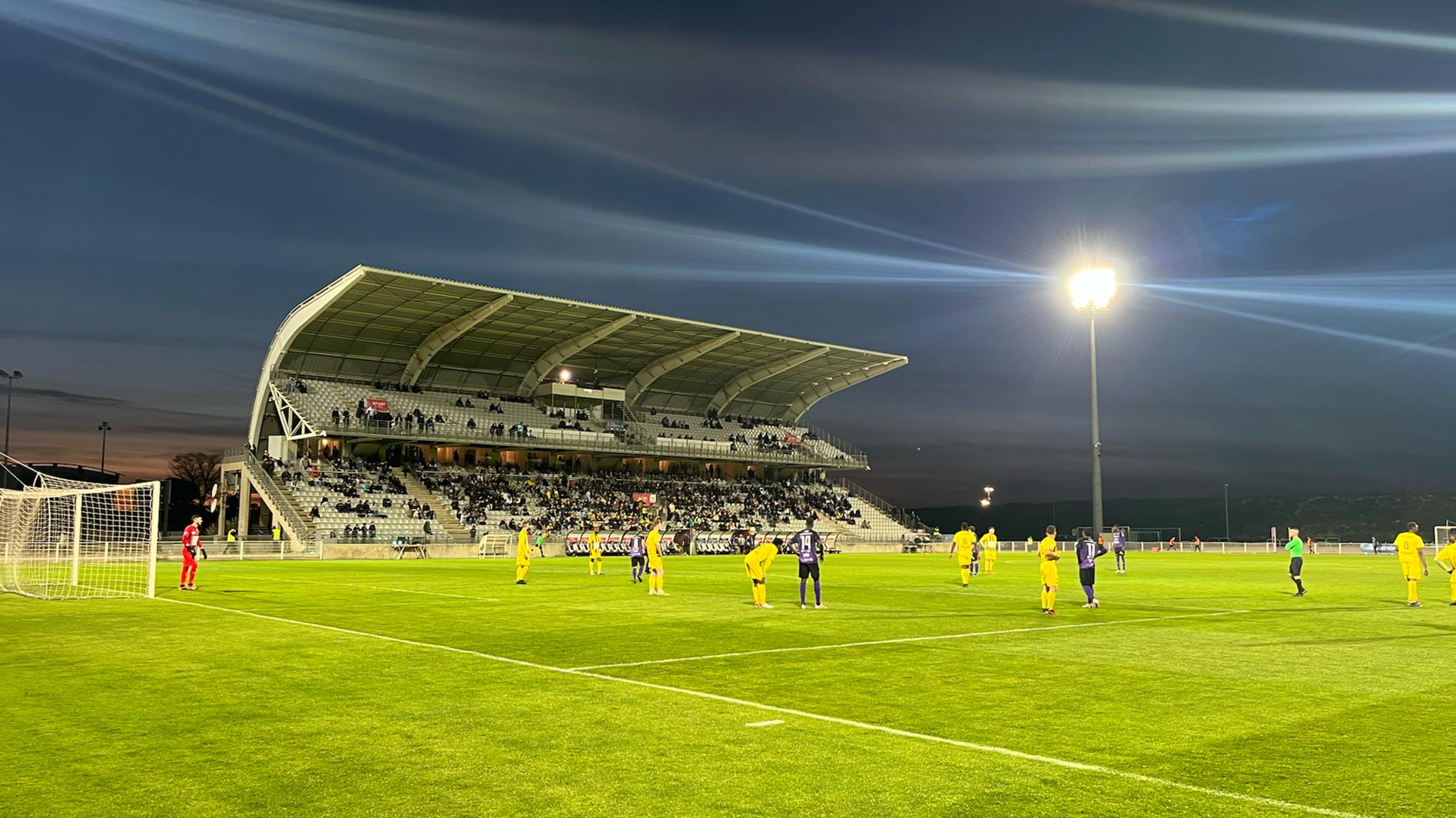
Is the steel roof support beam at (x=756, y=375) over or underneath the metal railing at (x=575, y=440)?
over

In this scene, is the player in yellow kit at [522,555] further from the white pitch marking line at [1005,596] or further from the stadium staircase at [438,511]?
the stadium staircase at [438,511]

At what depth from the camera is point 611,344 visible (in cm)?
7500

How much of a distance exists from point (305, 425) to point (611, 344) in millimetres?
21947

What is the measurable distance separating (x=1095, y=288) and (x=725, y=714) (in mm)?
29423

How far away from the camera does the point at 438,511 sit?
6450 cm

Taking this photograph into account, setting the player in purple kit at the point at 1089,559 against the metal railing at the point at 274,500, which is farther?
the metal railing at the point at 274,500

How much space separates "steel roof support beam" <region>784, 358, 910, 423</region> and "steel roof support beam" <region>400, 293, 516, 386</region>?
35.0 m

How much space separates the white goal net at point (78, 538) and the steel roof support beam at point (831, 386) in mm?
62651

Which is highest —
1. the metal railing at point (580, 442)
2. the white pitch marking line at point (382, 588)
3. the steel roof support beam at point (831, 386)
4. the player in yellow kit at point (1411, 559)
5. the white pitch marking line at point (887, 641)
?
the steel roof support beam at point (831, 386)

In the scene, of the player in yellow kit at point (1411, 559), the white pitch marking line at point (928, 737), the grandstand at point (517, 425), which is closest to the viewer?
the white pitch marking line at point (928, 737)

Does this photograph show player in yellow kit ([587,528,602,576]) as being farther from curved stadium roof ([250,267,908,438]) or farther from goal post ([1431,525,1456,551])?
goal post ([1431,525,1456,551])

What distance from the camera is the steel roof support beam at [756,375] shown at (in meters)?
81.6

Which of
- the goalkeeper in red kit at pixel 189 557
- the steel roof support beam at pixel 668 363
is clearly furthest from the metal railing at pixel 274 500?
the steel roof support beam at pixel 668 363

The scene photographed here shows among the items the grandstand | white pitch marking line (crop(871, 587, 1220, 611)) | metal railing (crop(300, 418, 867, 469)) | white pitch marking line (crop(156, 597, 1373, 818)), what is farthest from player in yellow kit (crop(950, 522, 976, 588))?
metal railing (crop(300, 418, 867, 469))
